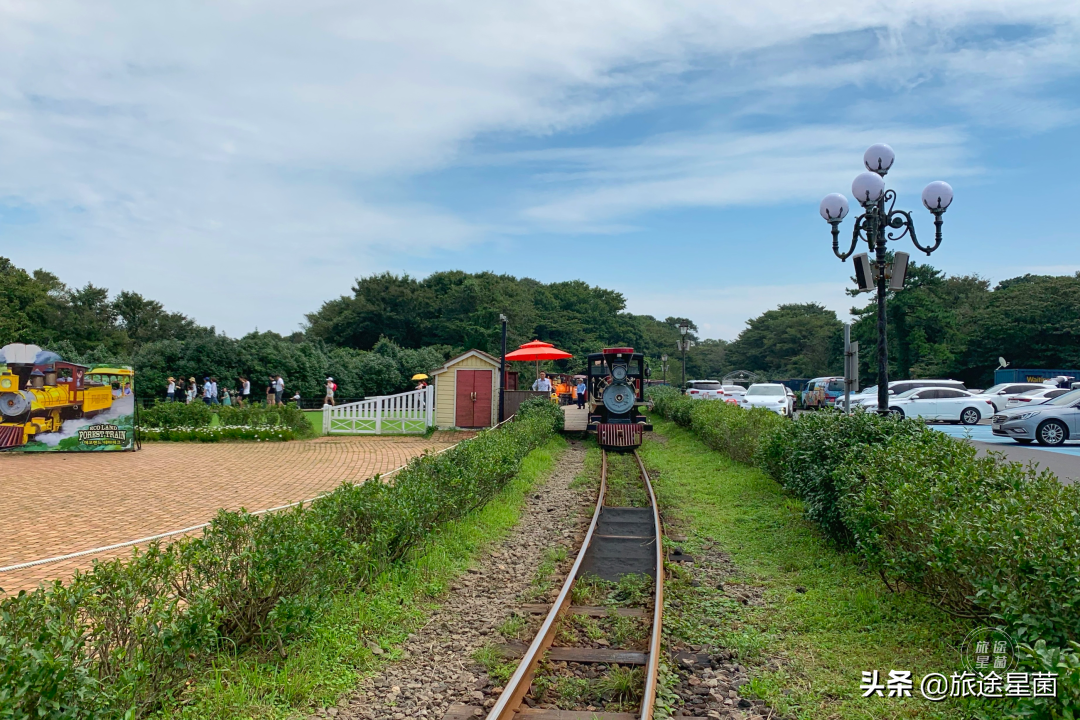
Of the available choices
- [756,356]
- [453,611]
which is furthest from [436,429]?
[756,356]

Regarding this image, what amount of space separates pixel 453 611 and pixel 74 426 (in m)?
14.1

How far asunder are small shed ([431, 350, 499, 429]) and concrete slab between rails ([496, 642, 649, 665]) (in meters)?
16.1

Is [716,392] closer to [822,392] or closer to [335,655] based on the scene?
[822,392]

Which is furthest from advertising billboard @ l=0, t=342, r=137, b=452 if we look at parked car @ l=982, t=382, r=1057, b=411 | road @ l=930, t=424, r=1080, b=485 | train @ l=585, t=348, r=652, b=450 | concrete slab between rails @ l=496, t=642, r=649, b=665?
parked car @ l=982, t=382, r=1057, b=411

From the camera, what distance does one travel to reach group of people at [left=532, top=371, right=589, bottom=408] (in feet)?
75.6

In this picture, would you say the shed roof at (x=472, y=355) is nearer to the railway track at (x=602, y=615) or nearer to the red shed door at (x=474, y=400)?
the red shed door at (x=474, y=400)

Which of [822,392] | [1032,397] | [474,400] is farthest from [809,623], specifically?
[822,392]

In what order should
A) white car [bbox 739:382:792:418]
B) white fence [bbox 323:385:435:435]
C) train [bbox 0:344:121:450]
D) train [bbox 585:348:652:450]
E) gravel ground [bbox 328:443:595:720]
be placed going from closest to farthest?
gravel ground [bbox 328:443:595:720]
train [bbox 0:344:121:450]
train [bbox 585:348:652:450]
white fence [bbox 323:385:435:435]
white car [bbox 739:382:792:418]

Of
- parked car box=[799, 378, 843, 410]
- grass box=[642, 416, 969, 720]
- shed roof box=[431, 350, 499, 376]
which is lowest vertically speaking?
grass box=[642, 416, 969, 720]

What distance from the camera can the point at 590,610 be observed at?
18.8ft

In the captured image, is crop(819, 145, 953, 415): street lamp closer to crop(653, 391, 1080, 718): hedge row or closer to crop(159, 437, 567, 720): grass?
crop(653, 391, 1080, 718): hedge row

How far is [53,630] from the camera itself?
2.96m

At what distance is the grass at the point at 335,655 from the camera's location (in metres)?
3.79

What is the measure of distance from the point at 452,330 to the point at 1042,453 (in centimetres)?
4231
